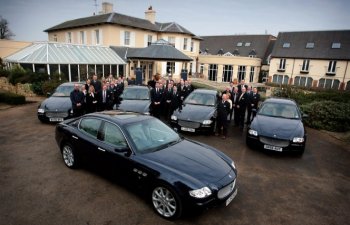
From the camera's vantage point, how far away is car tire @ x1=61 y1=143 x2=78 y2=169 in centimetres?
620

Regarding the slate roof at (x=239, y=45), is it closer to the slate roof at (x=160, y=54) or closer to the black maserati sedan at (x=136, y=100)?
the slate roof at (x=160, y=54)

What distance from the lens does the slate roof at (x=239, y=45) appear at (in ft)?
155

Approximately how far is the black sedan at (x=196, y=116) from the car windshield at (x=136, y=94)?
2159 mm

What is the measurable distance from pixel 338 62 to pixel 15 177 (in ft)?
143

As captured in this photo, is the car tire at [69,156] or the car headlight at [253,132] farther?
the car headlight at [253,132]

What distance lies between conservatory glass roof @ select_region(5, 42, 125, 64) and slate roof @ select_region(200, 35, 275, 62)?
30.8 m

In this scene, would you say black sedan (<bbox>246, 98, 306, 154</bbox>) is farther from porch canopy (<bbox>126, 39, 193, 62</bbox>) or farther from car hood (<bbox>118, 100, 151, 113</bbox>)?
porch canopy (<bbox>126, 39, 193, 62</bbox>)

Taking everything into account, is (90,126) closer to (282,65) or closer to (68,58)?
(68,58)

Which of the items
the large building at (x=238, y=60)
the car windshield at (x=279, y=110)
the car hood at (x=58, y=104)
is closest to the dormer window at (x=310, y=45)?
the large building at (x=238, y=60)

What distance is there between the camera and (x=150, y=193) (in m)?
4.61

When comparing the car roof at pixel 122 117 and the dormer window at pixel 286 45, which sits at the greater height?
the dormer window at pixel 286 45

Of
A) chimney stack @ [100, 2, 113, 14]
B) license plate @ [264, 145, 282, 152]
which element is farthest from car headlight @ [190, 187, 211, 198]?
chimney stack @ [100, 2, 113, 14]

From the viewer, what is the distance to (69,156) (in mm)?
6359

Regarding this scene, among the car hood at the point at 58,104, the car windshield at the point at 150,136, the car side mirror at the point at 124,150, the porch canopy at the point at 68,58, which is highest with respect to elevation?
the porch canopy at the point at 68,58
